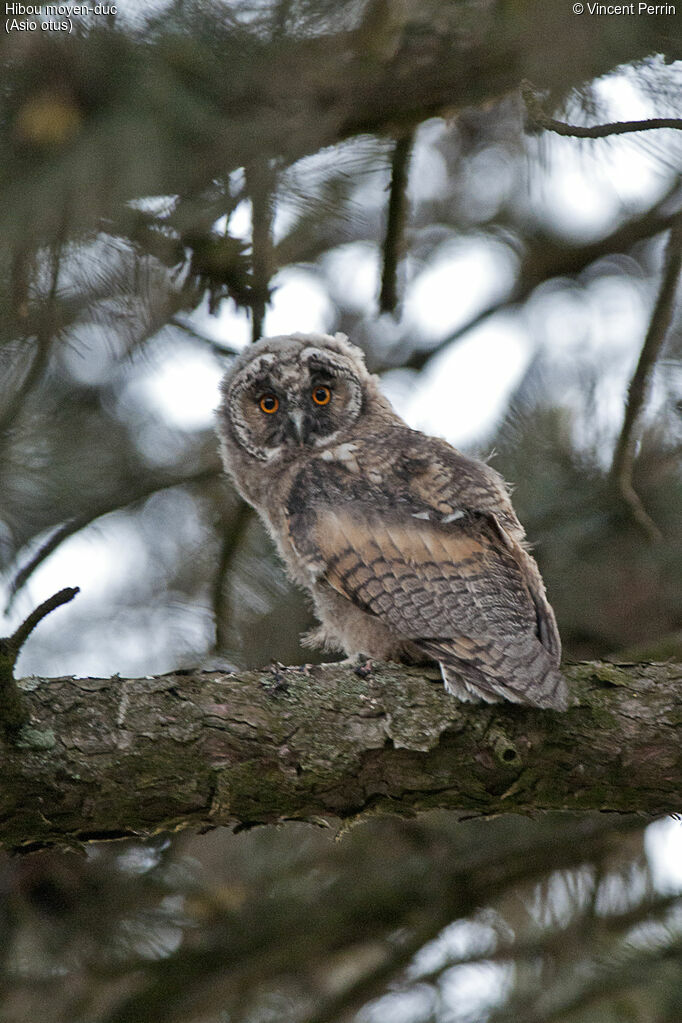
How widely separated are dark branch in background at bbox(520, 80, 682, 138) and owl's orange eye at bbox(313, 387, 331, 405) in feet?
6.18

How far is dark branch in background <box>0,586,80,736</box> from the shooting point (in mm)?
1818

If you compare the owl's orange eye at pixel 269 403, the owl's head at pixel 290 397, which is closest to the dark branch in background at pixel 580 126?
the owl's head at pixel 290 397

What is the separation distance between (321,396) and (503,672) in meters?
1.63

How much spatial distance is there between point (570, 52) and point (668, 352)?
6.06 feet

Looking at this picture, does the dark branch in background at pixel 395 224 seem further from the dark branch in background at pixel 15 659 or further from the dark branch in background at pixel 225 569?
the dark branch in background at pixel 15 659

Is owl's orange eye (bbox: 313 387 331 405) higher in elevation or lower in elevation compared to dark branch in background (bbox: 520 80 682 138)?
lower

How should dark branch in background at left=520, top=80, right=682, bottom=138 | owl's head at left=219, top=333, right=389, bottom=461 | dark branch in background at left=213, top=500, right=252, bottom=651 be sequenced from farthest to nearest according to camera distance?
owl's head at left=219, top=333, right=389, bottom=461 → dark branch in background at left=213, top=500, right=252, bottom=651 → dark branch in background at left=520, top=80, right=682, bottom=138

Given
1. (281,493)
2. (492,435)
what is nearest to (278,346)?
(281,493)

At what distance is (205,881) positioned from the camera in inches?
148

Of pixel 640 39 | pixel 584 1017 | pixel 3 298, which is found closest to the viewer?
pixel 640 39

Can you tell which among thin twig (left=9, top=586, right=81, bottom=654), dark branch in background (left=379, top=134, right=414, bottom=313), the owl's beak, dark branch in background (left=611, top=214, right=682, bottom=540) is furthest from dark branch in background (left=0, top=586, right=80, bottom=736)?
dark branch in background (left=611, top=214, right=682, bottom=540)

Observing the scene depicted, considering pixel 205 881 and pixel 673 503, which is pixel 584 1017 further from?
pixel 673 503

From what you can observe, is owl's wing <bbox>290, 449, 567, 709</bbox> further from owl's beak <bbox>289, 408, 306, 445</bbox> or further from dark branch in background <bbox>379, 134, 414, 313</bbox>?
dark branch in background <bbox>379, 134, 414, 313</bbox>

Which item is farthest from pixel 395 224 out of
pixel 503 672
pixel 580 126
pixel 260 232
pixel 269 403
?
pixel 503 672
